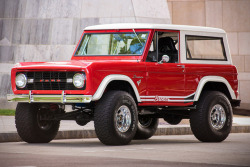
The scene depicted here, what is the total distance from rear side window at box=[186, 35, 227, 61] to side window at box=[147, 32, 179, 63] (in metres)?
0.31

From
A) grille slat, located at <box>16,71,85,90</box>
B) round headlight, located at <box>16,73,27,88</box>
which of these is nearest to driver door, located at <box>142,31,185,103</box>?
grille slat, located at <box>16,71,85,90</box>

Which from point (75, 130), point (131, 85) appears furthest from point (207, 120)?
point (75, 130)

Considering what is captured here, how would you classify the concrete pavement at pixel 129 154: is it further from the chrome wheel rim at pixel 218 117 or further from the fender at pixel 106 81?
the fender at pixel 106 81

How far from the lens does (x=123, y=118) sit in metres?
13.4

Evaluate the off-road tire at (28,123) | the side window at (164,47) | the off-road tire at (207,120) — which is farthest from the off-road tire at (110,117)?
the off-road tire at (207,120)

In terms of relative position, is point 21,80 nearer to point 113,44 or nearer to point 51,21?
point 113,44

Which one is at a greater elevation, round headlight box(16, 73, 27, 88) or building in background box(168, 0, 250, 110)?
building in background box(168, 0, 250, 110)

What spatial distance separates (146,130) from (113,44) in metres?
2.33

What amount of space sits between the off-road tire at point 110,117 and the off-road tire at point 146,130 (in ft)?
8.22

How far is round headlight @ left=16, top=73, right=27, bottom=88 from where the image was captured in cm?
1373

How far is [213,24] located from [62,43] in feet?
32.8

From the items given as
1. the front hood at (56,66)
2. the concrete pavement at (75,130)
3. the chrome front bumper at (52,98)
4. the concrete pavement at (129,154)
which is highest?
the front hood at (56,66)

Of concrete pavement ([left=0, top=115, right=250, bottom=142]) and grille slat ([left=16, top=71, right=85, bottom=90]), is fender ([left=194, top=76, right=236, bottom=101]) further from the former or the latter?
grille slat ([left=16, top=71, right=85, bottom=90])

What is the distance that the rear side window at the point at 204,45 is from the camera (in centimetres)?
1511
